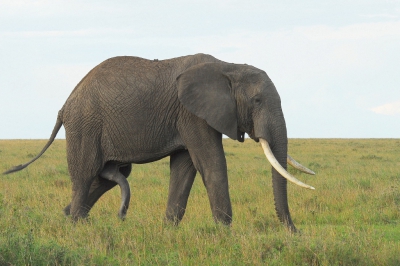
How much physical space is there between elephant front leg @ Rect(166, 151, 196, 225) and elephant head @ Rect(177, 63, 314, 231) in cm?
97

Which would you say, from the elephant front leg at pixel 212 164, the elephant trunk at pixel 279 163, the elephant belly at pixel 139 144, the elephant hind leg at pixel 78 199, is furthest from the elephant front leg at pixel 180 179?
the elephant trunk at pixel 279 163

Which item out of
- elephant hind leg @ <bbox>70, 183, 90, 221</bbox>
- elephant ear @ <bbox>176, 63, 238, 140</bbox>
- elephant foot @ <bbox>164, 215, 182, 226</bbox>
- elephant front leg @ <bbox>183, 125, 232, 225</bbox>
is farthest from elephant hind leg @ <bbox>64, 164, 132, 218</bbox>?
elephant ear @ <bbox>176, 63, 238, 140</bbox>

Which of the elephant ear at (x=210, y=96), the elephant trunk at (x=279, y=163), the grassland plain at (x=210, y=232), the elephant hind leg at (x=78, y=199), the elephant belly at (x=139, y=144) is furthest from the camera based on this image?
the elephant hind leg at (x=78, y=199)

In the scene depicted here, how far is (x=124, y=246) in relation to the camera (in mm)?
7172

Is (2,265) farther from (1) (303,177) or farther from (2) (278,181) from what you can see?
(1) (303,177)

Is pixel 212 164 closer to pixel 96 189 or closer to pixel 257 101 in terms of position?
pixel 257 101

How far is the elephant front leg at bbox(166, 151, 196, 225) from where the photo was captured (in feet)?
28.8

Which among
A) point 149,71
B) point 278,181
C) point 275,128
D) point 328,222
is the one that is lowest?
point 328,222

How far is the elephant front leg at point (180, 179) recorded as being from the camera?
8.77 metres

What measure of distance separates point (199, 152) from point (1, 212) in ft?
9.86

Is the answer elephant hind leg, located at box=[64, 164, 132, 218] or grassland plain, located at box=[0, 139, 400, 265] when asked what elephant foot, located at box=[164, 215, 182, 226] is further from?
elephant hind leg, located at box=[64, 164, 132, 218]

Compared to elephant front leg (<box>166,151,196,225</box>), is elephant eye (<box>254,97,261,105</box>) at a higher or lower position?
higher

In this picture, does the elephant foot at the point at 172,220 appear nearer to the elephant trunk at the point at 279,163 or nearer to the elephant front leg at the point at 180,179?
the elephant front leg at the point at 180,179

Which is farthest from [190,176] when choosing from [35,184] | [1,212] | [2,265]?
[35,184]
